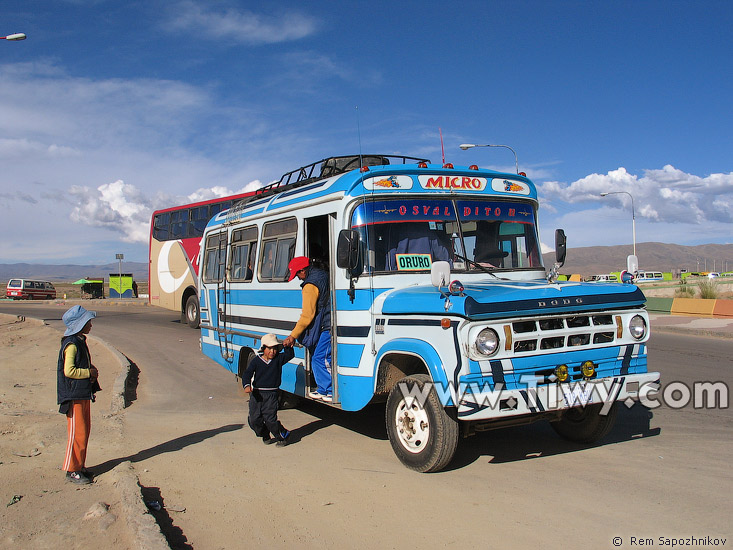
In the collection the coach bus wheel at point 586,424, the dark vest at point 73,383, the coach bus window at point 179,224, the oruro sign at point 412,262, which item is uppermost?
the coach bus window at point 179,224

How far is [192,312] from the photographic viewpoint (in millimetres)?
22000

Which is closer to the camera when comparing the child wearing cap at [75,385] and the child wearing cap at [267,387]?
the child wearing cap at [75,385]

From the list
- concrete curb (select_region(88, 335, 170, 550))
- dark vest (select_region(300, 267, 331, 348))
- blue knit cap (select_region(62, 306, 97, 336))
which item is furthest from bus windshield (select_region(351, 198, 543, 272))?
concrete curb (select_region(88, 335, 170, 550))

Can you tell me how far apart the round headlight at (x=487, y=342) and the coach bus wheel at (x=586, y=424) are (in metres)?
1.85

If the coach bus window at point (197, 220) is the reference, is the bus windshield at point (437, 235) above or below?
below

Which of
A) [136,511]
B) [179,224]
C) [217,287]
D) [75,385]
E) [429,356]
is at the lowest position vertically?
[136,511]

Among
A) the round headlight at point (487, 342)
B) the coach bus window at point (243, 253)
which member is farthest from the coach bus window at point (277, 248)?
the round headlight at point (487, 342)

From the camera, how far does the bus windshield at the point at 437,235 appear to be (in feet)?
20.2

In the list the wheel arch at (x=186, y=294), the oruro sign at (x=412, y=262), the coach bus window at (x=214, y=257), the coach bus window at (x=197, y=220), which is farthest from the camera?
the wheel arch at (x=186, y=294)

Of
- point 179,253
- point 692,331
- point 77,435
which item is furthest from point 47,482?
point 179,253

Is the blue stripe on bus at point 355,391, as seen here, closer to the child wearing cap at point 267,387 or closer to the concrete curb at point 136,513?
the child wearing cap at point 267,387

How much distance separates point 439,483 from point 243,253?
16.0 ft

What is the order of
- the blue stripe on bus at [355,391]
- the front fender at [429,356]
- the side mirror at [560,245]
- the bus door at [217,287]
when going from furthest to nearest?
the bus door at [217,287] < the side mirror at [560,245] < the blue stripe on bus at [355,391] < the front fender at [429,356]

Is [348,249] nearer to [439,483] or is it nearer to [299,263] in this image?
[299,263]
